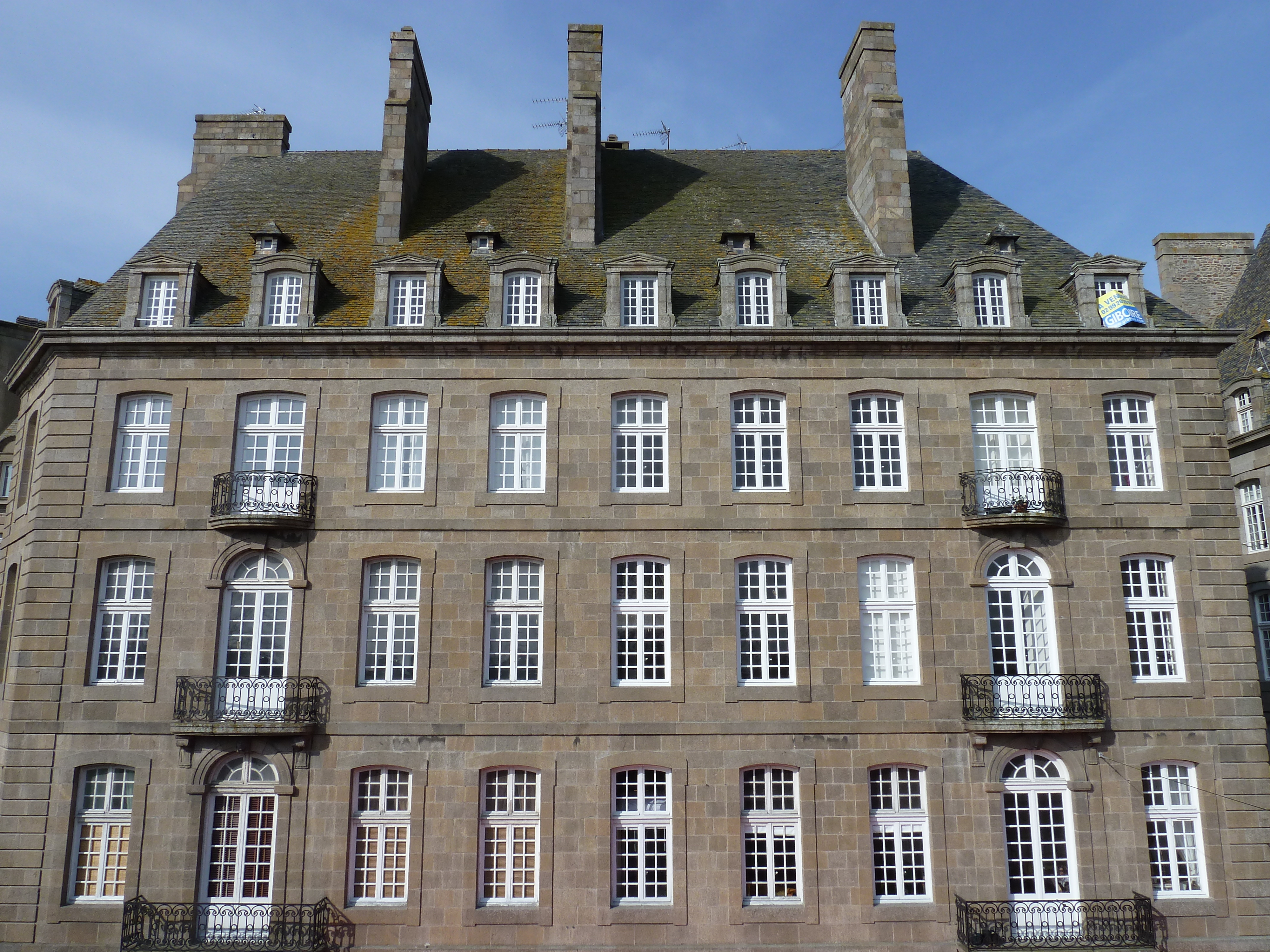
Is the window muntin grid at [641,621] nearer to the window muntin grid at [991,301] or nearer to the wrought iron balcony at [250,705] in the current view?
the wrought iron balcony at [250,705]

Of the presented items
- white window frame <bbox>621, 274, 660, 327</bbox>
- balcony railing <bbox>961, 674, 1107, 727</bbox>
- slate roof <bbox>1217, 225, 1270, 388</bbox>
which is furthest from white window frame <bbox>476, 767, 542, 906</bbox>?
slate roof <bbox>1217, 225, 1270, 388</bbox>

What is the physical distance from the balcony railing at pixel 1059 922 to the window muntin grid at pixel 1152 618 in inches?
179

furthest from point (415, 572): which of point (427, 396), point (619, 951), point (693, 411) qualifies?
point (619, 951)

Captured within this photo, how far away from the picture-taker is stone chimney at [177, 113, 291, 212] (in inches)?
1075

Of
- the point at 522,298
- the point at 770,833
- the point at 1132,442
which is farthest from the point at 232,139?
the point at 1132,442

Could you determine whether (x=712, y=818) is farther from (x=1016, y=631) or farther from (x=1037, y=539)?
(x=1037, y=539)

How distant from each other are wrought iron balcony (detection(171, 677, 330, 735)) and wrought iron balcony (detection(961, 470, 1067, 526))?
A: 1404 cm

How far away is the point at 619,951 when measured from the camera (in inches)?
682

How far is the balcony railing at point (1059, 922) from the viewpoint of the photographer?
17.3 meters

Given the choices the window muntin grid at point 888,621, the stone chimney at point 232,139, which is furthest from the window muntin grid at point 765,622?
the stone chimney at point 232,139

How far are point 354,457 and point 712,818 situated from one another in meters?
10.6

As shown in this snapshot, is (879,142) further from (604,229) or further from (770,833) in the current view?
(770,833)

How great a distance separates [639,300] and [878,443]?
6.21m

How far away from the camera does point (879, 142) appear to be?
2322 cm
